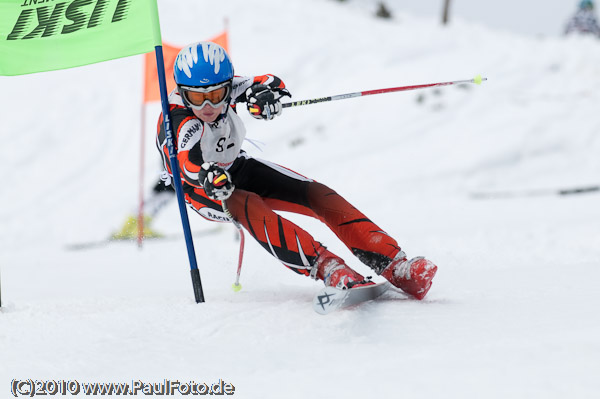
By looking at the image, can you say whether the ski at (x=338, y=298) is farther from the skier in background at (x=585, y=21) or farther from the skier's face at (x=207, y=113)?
the skier in background at (x=585, y=21)

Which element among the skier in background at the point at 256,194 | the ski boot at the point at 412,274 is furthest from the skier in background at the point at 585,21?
the ski boot at the point at 412,274

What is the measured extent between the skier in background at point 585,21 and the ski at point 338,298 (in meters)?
17.2

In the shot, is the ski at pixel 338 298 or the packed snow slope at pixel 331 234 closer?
the packed snow slope at pixel 331 234

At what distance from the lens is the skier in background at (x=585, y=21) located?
56.2ft

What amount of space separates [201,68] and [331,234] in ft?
15.0

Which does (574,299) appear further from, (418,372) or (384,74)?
(384,74)

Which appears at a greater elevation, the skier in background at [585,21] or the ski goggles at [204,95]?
the ski goggles at [204,95]

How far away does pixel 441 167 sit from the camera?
10086 mm

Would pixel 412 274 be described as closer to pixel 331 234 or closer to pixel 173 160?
pixel 173 160

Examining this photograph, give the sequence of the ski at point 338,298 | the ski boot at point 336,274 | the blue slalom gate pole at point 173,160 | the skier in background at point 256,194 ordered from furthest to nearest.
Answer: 1. the blue slalom gate pole at point 173,160
2. the skier in background at point 256,194
3. the ski boot at point 336,274
4. the ski at point 338,298

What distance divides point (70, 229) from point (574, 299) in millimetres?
10272

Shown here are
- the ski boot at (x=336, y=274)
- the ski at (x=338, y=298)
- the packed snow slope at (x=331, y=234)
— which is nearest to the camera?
the packed snow slope at (x=331, y=234)

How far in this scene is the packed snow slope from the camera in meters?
2.08

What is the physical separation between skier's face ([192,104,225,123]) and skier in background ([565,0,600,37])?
55.6 ft
